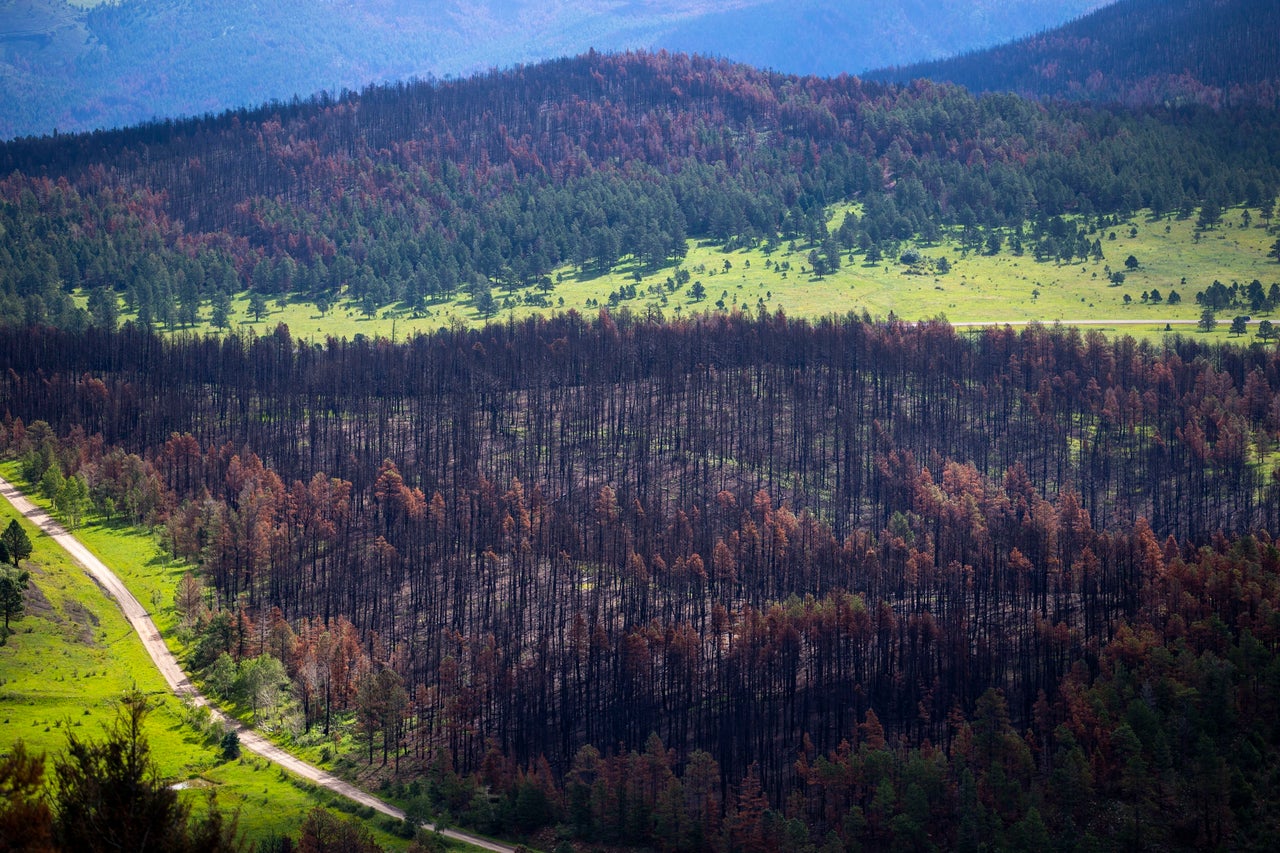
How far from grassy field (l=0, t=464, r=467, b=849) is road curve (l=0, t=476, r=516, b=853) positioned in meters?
1.51

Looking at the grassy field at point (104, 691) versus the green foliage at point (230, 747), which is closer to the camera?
the grassy field at point (104, 691)

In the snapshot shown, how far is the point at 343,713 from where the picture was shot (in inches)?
6009

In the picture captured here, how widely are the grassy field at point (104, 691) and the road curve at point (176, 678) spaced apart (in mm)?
1510

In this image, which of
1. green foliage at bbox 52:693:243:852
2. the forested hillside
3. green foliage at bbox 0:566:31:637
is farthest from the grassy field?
green foliage at bbox 52:693:243:852

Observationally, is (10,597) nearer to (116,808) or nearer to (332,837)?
(332,837)

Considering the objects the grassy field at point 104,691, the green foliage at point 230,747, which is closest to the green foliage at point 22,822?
the grassy field at point 104,691

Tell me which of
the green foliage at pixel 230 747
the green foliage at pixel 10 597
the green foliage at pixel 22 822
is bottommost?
the green foliage at pixel 230 747

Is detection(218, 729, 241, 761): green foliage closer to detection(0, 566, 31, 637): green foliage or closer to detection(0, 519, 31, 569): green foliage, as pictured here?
detection(0, 566, 31, 637): green foliage

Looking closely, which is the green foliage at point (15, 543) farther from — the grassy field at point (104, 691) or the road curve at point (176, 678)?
the road curve at point (176, 678)

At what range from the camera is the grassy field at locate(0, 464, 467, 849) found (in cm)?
12450

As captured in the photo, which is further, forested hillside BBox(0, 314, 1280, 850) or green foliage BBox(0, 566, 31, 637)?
green foliage BBox(0, 566, 31, 637)

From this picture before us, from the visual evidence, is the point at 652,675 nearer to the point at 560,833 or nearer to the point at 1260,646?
the point at 560,833

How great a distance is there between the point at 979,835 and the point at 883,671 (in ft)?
119

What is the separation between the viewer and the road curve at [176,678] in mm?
132250
